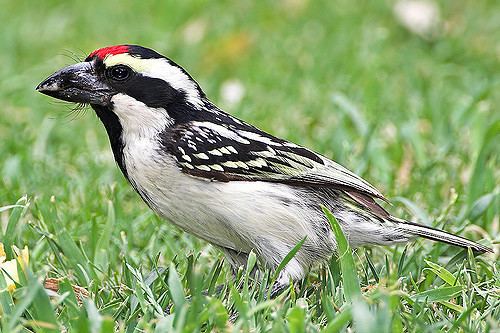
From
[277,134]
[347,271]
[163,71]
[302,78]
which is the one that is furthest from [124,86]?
[302,78]

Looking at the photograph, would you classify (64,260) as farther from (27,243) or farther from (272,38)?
(272,38)

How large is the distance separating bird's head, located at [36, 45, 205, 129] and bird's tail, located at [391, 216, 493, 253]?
112cm

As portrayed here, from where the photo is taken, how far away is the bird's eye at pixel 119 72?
13.1 feet

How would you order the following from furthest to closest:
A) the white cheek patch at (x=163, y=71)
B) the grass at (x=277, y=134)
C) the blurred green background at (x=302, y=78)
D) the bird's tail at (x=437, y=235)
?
the blurred green background at (x=302, y=78), the bird's tail at (x=437, y=235), the white cheek patch at (x=163, y=71), the grass at (x=277, y=134)

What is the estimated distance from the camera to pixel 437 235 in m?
4.12

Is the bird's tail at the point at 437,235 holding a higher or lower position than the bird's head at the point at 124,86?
lower

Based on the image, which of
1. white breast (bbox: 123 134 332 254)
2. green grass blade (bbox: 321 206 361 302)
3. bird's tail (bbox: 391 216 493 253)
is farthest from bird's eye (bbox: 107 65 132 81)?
bird's tail (bbox: 391 216 493 253)

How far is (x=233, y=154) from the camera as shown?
4023 millimetres

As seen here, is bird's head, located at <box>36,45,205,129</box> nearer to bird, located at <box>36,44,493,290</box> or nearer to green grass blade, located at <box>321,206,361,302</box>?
bird, located at <box>36,44,493,290</box>

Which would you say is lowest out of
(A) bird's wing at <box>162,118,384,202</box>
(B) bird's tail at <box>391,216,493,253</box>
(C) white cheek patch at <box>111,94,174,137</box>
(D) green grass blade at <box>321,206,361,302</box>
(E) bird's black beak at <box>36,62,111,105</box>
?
(D) green grass blade at <box>321,206,361,302</box>

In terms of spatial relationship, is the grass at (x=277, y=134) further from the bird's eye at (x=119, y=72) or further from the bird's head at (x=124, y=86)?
the bird's eye at (x=119, y=72)

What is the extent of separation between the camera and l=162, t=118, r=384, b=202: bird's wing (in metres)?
3.94

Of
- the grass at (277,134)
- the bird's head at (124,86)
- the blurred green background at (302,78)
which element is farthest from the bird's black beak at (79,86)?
the blurred green background at (302,78)

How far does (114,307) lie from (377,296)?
100 cm
